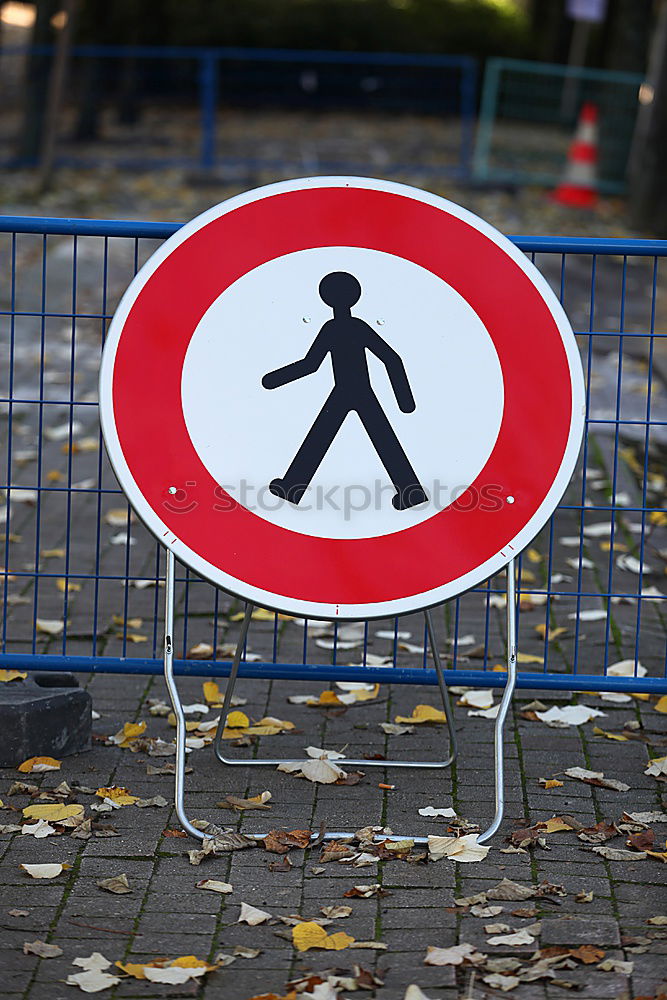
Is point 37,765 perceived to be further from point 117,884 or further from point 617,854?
point 617,854

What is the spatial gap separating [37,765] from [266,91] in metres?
18.8

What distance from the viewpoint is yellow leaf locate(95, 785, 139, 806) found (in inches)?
149

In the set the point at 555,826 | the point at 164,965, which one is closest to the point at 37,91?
the point at 555,826

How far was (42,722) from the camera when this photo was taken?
3.98 metres

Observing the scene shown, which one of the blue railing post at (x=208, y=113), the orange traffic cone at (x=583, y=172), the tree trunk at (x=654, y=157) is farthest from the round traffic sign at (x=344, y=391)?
the blue railing post at (x=208, y=113)

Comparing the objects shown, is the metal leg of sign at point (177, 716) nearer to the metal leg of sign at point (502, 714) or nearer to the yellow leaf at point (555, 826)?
the metal leg of sign at point (502, 714)

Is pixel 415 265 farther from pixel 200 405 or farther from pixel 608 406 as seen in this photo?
pixel 608 406

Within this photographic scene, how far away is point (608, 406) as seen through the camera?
8.34 metres

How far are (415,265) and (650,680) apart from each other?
4.86 ft

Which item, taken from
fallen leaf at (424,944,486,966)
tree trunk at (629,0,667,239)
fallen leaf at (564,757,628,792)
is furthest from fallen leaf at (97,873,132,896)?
tree trunk at (629,0,667,239)

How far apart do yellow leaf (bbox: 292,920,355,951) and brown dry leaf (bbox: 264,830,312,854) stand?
1.30ft

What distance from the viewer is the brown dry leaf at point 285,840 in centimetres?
354

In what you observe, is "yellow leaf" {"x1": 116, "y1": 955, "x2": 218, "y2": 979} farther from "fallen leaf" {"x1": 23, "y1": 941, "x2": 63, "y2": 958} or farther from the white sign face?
the white sign face

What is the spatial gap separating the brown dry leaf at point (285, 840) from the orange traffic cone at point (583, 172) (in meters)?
14.6
